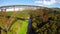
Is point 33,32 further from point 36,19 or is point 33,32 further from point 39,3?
point 39,3

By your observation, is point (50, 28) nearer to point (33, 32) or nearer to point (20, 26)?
point (33, 32)

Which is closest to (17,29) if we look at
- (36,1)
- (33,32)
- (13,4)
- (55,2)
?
(33,32)

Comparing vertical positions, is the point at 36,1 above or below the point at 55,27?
above

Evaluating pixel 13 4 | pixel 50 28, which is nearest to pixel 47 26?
pixel 50 28

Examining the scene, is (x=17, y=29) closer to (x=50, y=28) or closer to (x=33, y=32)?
(x=33, y=32)

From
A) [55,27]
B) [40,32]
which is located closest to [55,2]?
[55,27]

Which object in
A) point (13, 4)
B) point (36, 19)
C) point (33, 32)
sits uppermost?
point (13, 4)

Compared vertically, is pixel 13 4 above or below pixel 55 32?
above
